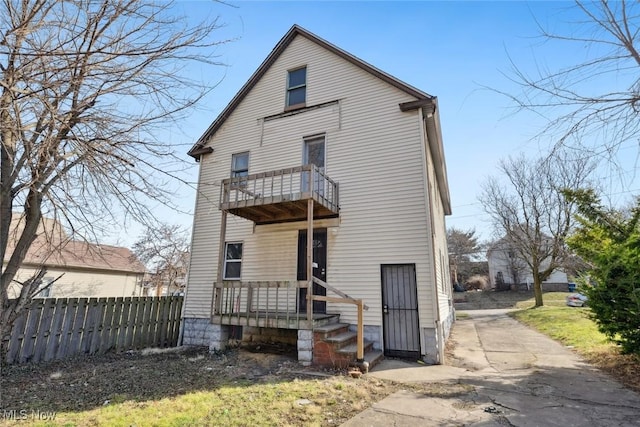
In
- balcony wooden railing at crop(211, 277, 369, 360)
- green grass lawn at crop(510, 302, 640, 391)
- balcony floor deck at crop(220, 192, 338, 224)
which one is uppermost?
balcony floor deck at crop(220, 192, 338, 224)

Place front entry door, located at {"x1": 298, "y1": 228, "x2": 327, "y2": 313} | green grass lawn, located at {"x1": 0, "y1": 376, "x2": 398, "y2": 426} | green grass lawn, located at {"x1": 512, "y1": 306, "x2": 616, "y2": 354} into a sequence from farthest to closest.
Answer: front entry door, located at {"x1": 298, "y1": 228, "x2": 327, "y2": 313} → green grass lawn, located at {"x1": 512, "y1": 306, "x2": 616, "y2": 354} → green grass lawn, located at {"x1": 0, "y1": 376, "x2": 398, "y2": 426}

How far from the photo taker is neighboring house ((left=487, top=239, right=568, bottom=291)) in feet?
112

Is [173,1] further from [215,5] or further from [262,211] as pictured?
[262,211]

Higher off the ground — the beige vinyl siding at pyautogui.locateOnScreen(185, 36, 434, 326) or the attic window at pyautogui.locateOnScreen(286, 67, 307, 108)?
the attic window at pyautogui.locateOnScreen(286, 67, 307, 108)

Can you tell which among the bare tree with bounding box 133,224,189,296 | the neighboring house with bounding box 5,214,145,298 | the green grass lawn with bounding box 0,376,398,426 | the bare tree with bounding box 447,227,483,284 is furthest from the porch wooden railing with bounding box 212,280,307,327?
the bare tree with bounding box 447,227,483,284

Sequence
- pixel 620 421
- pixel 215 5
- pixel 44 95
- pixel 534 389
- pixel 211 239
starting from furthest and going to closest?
1. pixel 211 239
2. pixel 534 389
3. pixel 620 421
4. pixel 215 5
5. pixel 44 95

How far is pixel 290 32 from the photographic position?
11.2m

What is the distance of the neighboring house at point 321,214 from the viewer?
768 cm

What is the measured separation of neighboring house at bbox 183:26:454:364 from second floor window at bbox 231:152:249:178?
4cm

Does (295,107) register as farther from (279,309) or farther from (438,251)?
(438,251)

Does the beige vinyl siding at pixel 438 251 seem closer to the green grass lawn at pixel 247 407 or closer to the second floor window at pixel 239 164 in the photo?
the green grass lawn at pixel 247 407

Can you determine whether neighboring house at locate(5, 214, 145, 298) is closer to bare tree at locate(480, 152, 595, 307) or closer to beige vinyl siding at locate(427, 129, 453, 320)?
beige vinyl siding at locate(427, 129, 453, 320)

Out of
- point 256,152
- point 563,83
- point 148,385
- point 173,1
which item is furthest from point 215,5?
point 256,152

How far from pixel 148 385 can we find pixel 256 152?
24.5 feet
